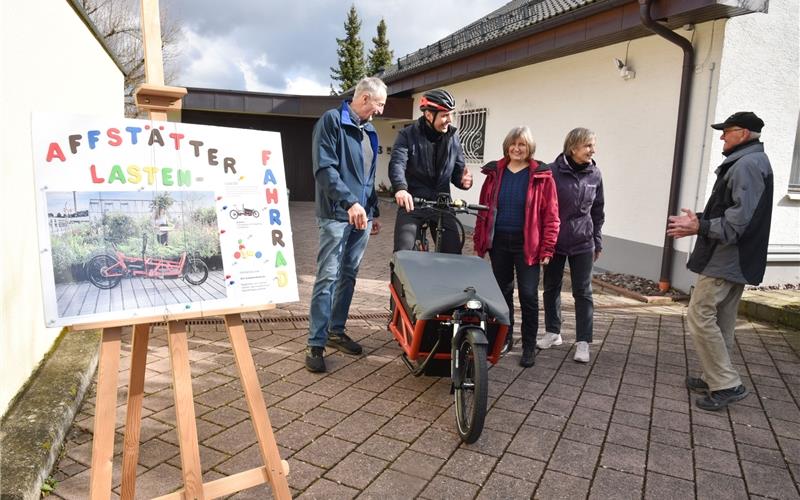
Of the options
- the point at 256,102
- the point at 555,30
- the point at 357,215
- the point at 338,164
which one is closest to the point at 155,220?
the point at 357,215

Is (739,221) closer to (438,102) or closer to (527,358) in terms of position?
(527,358)

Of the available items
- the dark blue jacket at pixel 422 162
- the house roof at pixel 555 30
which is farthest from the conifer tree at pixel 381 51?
the dark blue jacket at pixel 422 162

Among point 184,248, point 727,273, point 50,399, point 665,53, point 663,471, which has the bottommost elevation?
point 663,471

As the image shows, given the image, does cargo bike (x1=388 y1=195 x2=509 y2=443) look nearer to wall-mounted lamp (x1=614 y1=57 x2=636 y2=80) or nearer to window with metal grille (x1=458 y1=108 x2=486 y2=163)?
wall-mounted lamp (x1=614 y1=57 x2=636 y2=80)

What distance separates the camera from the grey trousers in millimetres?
3584

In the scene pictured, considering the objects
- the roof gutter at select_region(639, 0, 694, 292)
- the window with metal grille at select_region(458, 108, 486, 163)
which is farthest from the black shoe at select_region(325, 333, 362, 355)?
the window with metal grille at select_region(458, 108, 486, 163)

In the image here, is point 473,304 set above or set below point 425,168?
below

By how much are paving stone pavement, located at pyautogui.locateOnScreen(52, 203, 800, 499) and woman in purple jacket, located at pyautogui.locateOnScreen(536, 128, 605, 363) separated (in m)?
0.45

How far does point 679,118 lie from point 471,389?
5.18m

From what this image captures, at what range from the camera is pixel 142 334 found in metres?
2.35

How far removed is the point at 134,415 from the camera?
2.33 m

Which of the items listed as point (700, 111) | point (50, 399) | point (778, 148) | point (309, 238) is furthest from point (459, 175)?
point (309, 238)

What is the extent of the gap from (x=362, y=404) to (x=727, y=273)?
8.09 feet

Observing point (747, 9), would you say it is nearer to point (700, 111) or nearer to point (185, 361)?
point (700, 111)
